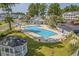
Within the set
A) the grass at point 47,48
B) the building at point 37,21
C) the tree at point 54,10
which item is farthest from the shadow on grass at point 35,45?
the tree at point 54,10

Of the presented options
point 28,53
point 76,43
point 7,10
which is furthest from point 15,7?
point 76,43

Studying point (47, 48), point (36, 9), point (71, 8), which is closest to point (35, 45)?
point (47, 48)

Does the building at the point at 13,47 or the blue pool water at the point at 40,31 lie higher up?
the blue pool water at the point at 40,31

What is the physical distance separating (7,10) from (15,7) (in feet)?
0.24

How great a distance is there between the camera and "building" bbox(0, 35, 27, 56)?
89.4 inches

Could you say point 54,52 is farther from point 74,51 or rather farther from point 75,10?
point 75,10

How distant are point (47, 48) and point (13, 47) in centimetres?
27

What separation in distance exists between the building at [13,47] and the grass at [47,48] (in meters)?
0.04

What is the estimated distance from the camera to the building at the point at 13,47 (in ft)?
7.45

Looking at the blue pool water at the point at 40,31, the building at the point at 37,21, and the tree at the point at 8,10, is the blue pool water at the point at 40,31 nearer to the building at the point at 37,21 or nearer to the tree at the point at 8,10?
the building at the point at 37,21

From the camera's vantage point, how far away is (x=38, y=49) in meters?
2.29

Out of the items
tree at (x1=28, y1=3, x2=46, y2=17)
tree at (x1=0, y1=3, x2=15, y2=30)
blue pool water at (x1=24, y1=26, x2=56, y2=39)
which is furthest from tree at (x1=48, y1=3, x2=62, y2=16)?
tree at (x1=0, y1=3, x2=15, y2=30)

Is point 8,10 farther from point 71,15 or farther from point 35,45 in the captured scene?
point 71,15

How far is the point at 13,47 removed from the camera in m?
2.27
